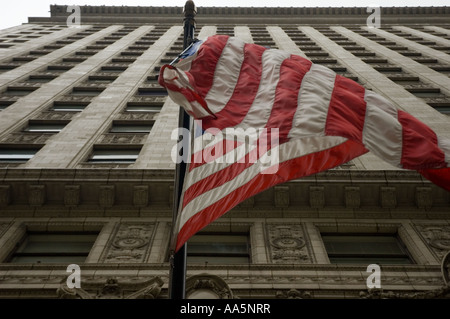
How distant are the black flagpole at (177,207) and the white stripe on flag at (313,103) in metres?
2.05

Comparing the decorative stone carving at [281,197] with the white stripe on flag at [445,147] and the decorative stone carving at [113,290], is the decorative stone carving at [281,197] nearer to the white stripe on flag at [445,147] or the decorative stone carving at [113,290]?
the decorative stone carving at [113,290]

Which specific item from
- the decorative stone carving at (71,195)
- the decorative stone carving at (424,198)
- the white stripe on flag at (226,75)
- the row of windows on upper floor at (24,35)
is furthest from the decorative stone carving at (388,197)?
the row of windows on upper floor at (24,35)

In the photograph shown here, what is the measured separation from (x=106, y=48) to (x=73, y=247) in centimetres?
2586

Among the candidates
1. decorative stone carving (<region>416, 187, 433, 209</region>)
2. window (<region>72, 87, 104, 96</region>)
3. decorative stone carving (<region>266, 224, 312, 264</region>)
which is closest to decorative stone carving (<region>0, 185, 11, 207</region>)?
decorative stone carving (<region>266, 224, 312, 264</region>)

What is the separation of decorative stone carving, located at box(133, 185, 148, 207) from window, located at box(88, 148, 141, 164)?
310 cm

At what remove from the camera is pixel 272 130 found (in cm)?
759

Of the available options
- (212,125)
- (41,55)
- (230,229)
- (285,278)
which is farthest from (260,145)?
(41,55)

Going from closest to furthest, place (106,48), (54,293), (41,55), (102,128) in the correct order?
(54,293)
(102,128)
(41,55)
(106,48)

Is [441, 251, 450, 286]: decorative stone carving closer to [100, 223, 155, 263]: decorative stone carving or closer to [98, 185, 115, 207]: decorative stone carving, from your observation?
[100, 223, 155, 263]: decorative stone carving

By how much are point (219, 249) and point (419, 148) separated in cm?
638

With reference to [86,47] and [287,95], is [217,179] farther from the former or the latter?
[86,47]

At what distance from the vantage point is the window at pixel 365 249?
11.4 meters

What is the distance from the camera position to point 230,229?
1240cm
